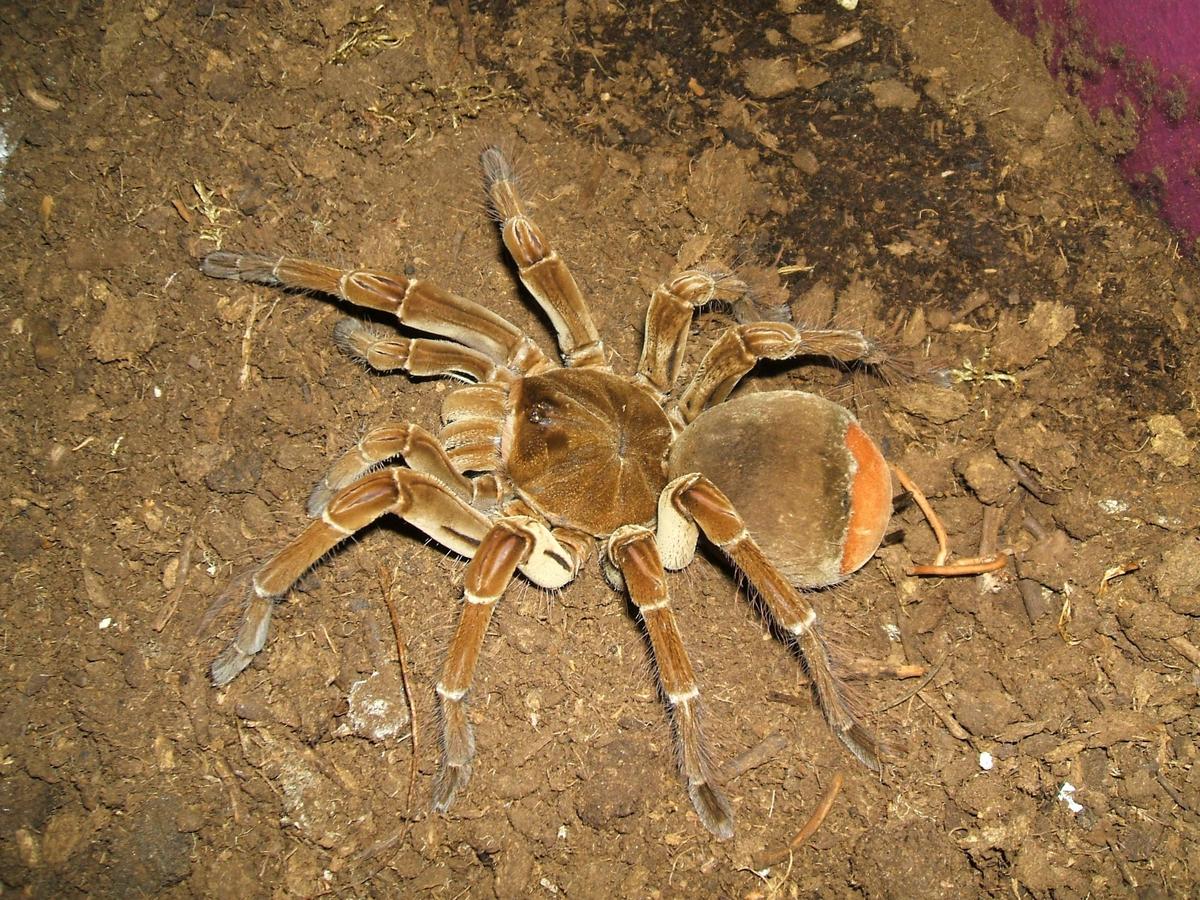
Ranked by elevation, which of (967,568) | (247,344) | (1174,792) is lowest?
(247,344)

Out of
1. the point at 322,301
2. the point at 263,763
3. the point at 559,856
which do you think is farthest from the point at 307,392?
the point at 559,856

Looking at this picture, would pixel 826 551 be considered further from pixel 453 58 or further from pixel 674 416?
pixel 453 58

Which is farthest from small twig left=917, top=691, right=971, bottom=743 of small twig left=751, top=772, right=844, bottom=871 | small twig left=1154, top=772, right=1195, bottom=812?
small twig left=1154, top=772, right=1195, bottom=812

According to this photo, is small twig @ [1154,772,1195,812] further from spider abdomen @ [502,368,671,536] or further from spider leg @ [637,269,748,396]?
spider leg @ [637,269,748,396]

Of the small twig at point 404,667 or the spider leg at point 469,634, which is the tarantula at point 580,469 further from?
the small twig at point 404,667

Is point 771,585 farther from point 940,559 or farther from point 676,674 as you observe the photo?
point 940,559

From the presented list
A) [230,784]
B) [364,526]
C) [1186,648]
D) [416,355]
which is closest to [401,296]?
[416,355]
